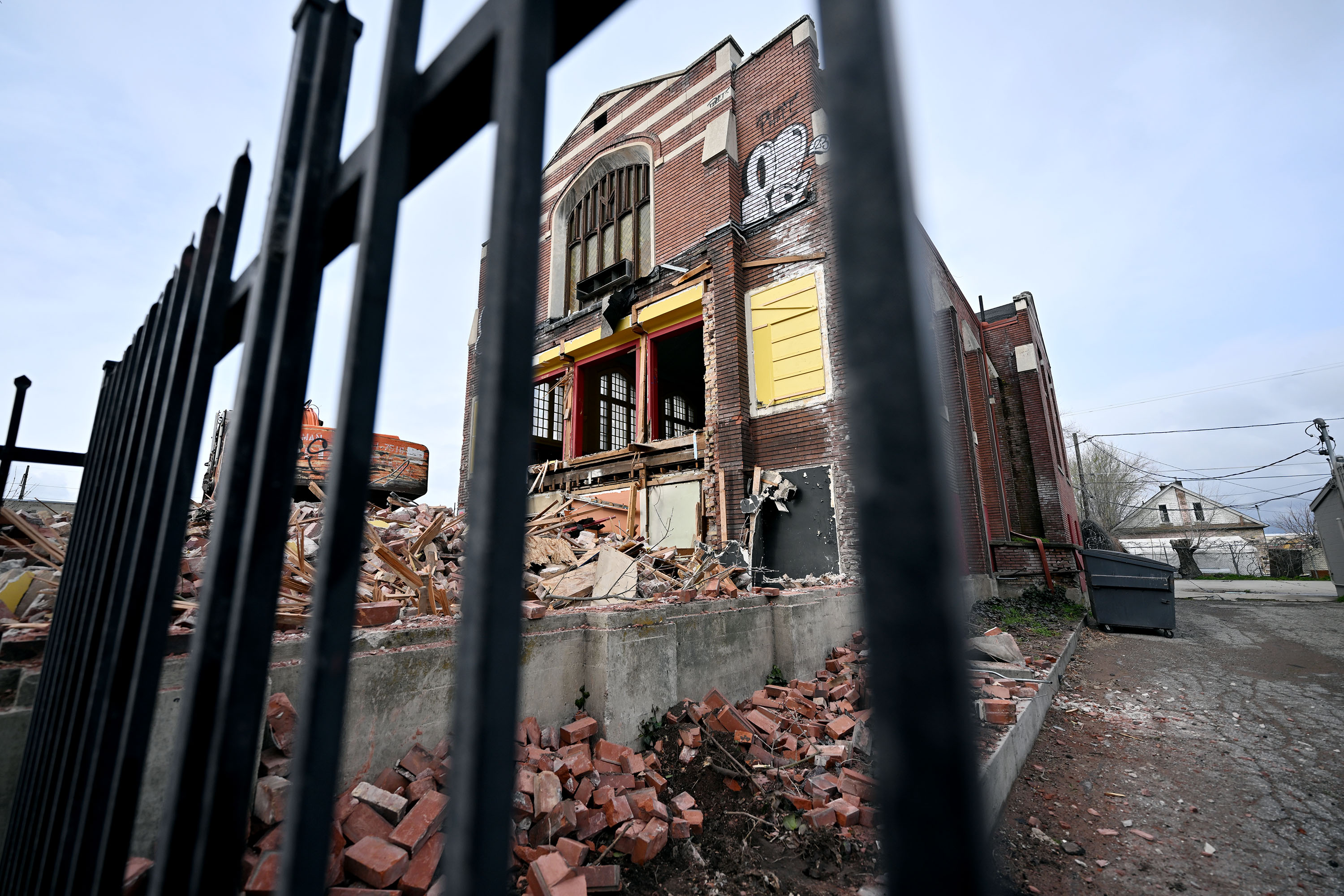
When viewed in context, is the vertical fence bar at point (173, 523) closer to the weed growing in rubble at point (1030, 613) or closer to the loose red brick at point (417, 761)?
the loose red brick at point (417, 761)

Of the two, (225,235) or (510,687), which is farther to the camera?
(225,235)

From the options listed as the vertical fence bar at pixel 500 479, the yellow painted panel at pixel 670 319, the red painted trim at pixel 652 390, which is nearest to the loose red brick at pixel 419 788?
the vertical fence bar at pixel 500 479

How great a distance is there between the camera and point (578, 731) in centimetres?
312

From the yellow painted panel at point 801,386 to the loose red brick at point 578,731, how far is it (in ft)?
22.1

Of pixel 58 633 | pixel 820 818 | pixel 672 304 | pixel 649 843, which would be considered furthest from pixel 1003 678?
pixel 672 304

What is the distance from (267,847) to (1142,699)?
24.4 feet

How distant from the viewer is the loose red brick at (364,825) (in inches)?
82.4

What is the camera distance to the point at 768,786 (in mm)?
3346

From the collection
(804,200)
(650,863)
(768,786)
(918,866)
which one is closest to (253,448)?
(918,866)

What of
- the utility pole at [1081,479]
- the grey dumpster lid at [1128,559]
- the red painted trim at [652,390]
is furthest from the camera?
the utility pole at [1081,479]

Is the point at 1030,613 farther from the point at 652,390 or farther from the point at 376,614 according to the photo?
the point at 376,614

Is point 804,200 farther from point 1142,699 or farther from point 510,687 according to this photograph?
point 510,687

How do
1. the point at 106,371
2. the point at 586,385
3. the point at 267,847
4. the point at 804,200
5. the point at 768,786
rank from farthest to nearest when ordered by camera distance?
the point at 586,385 → the point at 804,200 → the point at 768,786 → the point at 106,371 → the point at 267,847

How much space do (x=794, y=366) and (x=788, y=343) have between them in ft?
1.36
